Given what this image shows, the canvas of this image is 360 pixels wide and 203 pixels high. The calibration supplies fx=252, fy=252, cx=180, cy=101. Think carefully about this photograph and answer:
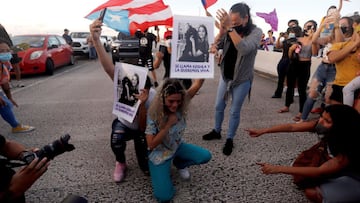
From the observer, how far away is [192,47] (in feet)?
9.19

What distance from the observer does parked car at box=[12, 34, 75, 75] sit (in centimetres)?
865

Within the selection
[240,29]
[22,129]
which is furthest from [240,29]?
[22,129]

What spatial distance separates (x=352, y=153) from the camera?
187 cm

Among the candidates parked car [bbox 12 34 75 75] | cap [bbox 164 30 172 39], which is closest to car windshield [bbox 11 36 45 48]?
parked car [bbox 12 34 75 75]

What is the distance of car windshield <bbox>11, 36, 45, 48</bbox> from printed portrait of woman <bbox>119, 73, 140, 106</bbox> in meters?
8.44

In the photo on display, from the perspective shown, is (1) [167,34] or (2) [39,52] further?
(2) [39,52]

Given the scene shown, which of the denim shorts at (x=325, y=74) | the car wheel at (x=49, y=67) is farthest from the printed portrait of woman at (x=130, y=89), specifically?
the car wheel at (x=49, y=67)

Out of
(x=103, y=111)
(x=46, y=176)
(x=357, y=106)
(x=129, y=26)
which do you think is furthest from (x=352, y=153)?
(x=103, y=111)

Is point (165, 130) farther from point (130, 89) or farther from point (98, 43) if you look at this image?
point (98, 43)

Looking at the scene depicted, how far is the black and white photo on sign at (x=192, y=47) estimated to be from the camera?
2.74 meters

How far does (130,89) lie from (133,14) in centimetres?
87

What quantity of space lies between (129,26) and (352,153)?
2425 mm

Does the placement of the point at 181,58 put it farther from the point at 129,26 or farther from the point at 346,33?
the point at 346,33

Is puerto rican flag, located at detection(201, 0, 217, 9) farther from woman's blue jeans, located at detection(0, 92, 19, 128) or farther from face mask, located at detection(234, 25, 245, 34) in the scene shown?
woman's blue jeans, located at detection(0, 92, 19, 128)
